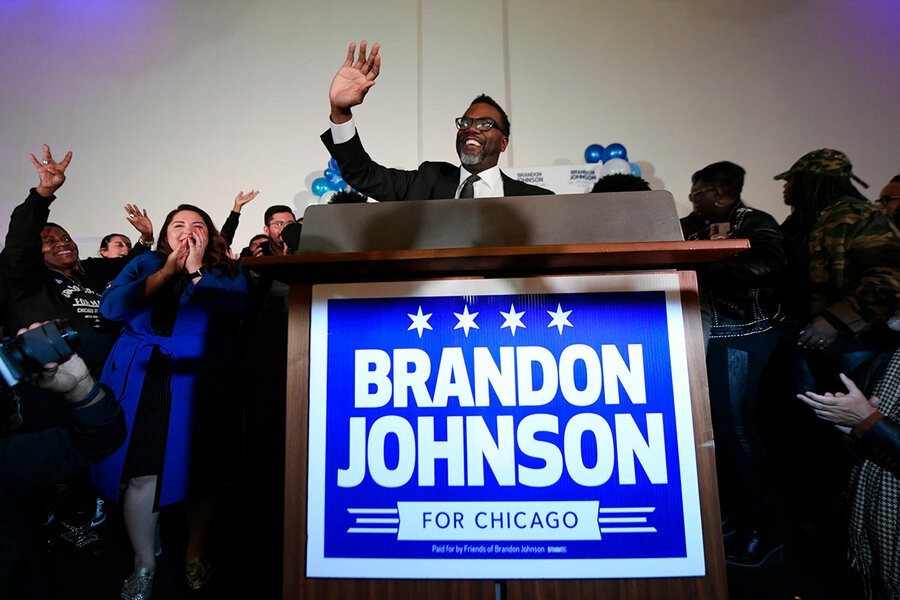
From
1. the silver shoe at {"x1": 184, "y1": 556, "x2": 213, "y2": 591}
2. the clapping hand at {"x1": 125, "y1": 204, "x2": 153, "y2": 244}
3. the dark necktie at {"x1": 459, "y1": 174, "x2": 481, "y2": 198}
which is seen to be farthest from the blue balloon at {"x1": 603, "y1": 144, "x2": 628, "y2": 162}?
the silver shoe at {"x1": 184, "y1": 556, "x2": 213, "y2": 591}

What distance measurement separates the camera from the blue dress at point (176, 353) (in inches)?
75.0

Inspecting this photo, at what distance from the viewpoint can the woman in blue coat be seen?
6.13 feet

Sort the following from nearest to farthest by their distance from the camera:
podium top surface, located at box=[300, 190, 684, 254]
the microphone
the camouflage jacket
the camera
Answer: the camera
podium top surface, located at box=[300, 190, 684, 254]
the camouflage jacket
the microphone

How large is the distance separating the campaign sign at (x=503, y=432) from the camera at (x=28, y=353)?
1.57 feet

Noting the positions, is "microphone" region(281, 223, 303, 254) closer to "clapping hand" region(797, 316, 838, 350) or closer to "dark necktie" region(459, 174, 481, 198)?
"dark necktie" region(459, 174, 481, 198)

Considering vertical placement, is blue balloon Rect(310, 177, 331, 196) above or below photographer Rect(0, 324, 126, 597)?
above

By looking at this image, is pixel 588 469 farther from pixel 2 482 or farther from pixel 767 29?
pixel 767 29

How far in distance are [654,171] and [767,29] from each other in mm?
1693

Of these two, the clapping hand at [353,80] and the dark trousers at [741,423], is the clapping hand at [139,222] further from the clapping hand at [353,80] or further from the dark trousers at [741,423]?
the dark trousers at [741,423]

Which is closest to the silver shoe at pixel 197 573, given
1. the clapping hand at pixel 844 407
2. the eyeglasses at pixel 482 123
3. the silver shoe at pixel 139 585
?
the silver shoe at pixel 139 585

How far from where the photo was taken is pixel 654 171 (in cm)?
509

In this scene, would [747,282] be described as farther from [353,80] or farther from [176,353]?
[176,353]

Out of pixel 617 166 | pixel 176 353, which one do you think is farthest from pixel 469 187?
pixel 617 166

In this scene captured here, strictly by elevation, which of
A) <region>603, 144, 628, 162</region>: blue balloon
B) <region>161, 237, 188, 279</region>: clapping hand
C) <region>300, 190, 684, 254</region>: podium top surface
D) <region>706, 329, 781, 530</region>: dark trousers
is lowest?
<region>706, 329, 781, 530</region>: dark trousers
